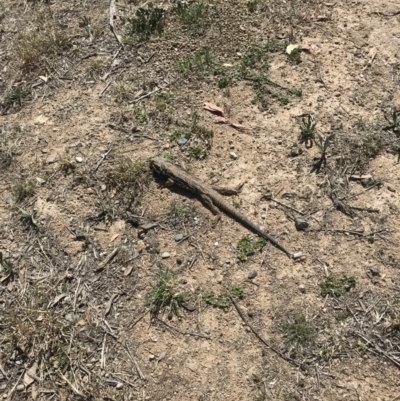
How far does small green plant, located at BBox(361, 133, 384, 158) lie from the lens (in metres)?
5.69

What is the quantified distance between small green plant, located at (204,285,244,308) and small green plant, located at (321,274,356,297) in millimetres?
768

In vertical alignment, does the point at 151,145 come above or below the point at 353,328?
above

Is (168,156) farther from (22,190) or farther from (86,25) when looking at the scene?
(86,25)

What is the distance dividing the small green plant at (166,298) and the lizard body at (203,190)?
3.13ft

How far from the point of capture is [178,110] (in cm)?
645

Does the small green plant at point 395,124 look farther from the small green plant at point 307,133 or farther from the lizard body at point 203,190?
the lizard body at point 203,190

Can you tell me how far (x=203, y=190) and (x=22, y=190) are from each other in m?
2.04

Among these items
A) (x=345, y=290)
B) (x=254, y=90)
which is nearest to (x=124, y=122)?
(x=254, y=90)

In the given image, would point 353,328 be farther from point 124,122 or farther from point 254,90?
point 124,122

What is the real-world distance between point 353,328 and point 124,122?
11.6 ft

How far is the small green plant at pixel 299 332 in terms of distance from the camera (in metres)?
4.61

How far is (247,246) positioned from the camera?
5254 mm

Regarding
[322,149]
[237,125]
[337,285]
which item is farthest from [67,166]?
[337,285]

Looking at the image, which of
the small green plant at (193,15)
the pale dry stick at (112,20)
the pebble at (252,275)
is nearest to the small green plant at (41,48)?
the pale dry stick at (112,20)
